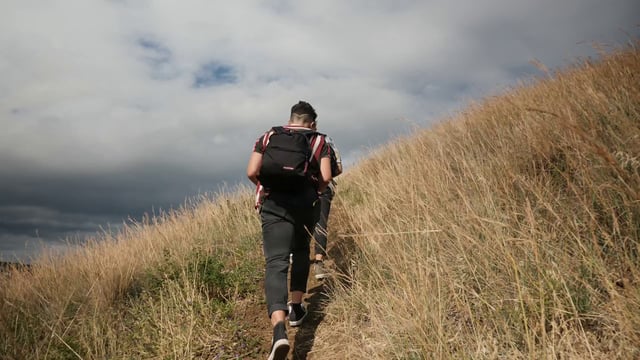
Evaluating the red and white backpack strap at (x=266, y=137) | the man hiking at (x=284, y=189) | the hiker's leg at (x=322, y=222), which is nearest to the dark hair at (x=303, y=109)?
the man hiking at (x=284, y=189)

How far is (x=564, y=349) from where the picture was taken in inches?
95.0

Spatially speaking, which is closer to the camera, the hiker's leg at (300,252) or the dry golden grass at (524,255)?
the dry golden grass at (524,255)

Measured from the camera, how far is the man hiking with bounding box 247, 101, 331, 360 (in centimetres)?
354

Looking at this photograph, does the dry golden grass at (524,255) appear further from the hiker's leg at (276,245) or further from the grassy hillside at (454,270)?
the hiker's leg at (276,245)

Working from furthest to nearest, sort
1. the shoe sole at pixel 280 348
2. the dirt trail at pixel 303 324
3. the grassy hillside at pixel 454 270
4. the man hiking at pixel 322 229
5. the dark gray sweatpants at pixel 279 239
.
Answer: the man hiking at pixel 322 229 → the dirt trail at pixel 303 324 → the dark gray sweatpants at pixel 279 239 → the shoe sole at pixel 280 348 → the grassy hillside at pixel 454 270

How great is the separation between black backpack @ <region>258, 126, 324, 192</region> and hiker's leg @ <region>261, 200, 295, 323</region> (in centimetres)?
24

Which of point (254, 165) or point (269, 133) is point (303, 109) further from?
point (254, 165)

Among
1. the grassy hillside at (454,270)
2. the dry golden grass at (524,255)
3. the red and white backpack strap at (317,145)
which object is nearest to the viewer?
the dry golden grass at (524,255)

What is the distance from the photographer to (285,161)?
3.54 meters

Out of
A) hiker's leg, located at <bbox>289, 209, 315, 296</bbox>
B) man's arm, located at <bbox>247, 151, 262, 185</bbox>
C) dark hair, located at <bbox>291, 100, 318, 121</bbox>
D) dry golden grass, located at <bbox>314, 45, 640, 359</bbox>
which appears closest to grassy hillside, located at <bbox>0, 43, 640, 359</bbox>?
dry golden grass, located at <bbox>314, 45, 640, 359</bbox>

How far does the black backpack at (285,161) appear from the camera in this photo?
11.6 feet

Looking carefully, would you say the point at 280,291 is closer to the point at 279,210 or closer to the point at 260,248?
the point at 279,210

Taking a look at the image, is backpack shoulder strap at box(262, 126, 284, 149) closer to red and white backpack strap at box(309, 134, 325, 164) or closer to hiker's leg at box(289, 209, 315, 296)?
red and white backpack strap at box(309, 134, 325, 164)

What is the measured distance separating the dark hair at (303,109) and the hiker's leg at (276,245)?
0.97 meters
